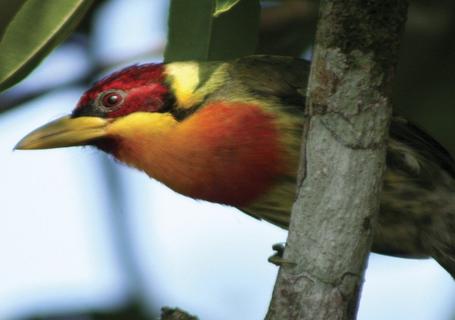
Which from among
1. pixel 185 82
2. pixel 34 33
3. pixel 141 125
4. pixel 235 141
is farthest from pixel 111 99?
pixel 34 33

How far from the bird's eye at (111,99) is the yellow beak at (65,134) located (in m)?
0.05

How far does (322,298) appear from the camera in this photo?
10.00 feet

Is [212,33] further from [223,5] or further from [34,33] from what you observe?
[223,5]

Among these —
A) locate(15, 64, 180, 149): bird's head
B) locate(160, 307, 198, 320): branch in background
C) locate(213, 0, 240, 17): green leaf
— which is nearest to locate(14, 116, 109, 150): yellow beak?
locate(15, 64, 180, 149): bird's head

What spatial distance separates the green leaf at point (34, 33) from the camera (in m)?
3.25

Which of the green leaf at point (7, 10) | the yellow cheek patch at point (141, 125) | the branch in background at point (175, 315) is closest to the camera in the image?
the branch in background at point (175, 315)

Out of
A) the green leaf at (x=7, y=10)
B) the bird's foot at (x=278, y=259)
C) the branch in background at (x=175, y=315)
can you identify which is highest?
the green leaf at (x=7, y=10)

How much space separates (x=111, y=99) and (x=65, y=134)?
8.3 inches

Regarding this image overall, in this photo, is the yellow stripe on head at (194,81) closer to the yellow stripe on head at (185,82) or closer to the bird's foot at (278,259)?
the yellow stripe on head at (185,82)

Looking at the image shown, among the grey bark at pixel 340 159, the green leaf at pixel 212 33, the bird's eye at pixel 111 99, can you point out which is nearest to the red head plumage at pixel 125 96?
the bird's eye at pixel 111 99

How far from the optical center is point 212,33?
3609 millimetres

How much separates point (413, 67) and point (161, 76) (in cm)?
133

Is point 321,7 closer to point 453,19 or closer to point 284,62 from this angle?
point 284,62

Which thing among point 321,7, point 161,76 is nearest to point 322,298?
point 321,7
